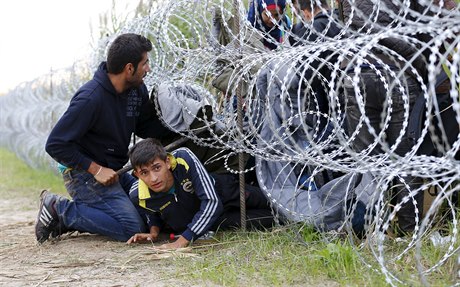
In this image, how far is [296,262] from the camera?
4.86 m

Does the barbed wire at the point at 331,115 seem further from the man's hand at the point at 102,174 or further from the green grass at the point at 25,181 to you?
the green grass at the point at 25,181

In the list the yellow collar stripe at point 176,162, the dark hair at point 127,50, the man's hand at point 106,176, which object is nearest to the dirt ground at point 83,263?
the man's hand at point 106,176

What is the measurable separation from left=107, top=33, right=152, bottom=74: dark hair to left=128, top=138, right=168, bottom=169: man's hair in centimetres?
68

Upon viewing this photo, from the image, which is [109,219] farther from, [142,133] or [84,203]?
[142,133]

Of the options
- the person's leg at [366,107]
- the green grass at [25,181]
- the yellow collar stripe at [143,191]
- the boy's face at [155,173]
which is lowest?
the green grass at [25,181]

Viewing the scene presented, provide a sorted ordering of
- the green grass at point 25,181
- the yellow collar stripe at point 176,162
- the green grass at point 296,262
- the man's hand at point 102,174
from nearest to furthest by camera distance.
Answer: the green grass at point 296,262 < the yellow collar stripe at point 176,162 < the man's hand at point 102,174 < the green grass at point 25,181

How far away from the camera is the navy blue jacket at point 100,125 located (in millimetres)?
5988

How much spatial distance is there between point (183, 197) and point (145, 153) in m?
0.49

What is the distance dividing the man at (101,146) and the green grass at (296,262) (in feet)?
2.82

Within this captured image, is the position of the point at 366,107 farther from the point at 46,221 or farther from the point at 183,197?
the point at 46,221

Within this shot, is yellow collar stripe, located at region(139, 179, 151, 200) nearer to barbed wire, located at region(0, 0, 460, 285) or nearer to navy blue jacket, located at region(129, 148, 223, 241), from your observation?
navy blue jacket, located at region(129, 148, 223, 241)

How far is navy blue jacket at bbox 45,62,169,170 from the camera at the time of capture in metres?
5.99

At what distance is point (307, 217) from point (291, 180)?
429 mm

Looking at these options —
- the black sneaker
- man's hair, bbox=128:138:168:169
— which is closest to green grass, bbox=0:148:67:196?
the black sneaker
